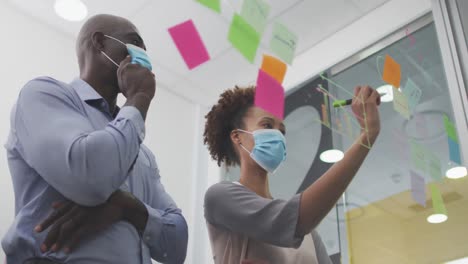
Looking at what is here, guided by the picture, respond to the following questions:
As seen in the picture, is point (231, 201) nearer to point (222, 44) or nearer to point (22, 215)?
point (22, 215)

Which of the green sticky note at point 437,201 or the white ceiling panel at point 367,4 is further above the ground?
the white ceiling panel at point 367,4

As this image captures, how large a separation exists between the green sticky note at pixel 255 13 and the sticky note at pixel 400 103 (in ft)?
1.69

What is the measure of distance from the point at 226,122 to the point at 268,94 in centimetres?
38

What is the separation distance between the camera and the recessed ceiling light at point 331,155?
2.58m

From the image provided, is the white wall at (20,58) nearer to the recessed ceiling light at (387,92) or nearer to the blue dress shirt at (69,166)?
the blue dress shirt at (69,166)

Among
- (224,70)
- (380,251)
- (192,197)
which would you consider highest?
(224,70)

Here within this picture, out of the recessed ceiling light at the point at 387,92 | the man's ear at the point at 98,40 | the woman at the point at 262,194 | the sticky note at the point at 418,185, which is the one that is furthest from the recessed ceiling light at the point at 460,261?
the man's ear at the point at 98,40

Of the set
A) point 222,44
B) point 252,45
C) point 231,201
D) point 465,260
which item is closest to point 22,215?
point 231,201

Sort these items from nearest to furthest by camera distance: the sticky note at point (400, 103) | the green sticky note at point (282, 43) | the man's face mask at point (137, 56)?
the man's face mask at point (137, 56) → the green sticky note at point (282, 43) → the sticky note at point (400, 103)

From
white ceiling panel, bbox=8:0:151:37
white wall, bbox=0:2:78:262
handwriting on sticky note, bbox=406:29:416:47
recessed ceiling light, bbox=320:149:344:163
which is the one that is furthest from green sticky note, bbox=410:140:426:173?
white wall, bbox=0:2:78:262

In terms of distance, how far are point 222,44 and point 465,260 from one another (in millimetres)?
1815

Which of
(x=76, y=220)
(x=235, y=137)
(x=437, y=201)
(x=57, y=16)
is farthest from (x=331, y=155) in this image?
(x=76, y=220)

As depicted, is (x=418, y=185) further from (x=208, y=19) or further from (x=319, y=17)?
(x=208, y=19)

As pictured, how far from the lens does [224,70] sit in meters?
3.15
